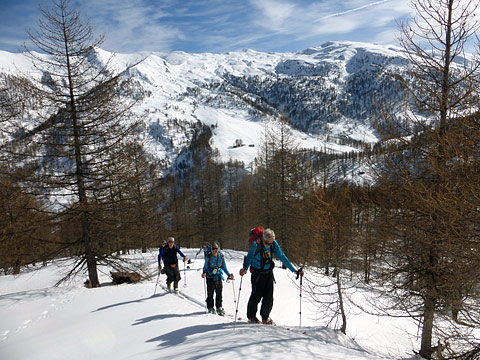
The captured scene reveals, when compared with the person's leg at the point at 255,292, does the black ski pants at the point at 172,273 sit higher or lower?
lower

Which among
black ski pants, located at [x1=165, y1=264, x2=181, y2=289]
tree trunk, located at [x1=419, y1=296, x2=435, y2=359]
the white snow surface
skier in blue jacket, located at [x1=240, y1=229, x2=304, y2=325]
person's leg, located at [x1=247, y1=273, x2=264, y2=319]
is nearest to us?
the white snow surface

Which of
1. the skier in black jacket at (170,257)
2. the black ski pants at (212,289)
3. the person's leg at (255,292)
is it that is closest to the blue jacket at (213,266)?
the black ski pants at (212,289)

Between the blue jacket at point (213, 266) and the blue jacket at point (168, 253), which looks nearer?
the blue jacket at point (213, 266)

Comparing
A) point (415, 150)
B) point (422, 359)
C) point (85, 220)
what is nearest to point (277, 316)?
point (422, 359)

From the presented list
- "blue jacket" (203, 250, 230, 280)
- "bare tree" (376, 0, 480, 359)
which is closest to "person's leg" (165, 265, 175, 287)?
"blue jacket" (203, 250, 230, 280)

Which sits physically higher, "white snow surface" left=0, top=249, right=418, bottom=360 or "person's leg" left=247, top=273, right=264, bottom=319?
"person's leg" left=247, top=273, right=264, bottom=319

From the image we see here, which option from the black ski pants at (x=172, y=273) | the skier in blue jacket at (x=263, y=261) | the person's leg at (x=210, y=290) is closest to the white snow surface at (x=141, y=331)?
the person's leg at (x=210, y=290)

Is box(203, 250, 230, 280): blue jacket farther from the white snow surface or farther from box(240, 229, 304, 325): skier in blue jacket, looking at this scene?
box(240, 229, 304, 325): skier in blue jacket

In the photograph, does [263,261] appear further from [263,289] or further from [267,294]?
[267,294]

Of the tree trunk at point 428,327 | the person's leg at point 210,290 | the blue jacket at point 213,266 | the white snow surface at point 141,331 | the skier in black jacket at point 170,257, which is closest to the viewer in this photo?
the white snow surface at point 141,331

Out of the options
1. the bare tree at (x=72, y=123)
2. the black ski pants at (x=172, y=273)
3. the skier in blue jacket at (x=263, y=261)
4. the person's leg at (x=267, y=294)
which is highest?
the bare tree at (x=72, y=123)

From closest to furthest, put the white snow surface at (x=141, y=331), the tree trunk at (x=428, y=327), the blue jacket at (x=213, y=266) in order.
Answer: the white snow surface at (x=141, y=331), the tree trunk at (x=428, y=327), the blue jacket at (x=213, y=266)

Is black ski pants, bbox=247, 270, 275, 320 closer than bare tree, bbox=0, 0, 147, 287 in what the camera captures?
Yes

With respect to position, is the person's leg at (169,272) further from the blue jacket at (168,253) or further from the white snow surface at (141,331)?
the white snow surface at (141,331)
